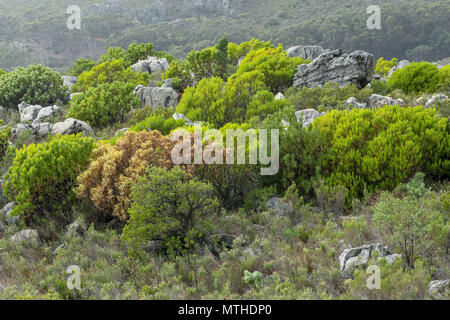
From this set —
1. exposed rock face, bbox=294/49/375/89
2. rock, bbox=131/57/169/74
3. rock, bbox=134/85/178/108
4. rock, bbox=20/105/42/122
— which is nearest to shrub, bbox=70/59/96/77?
rock, bbox=131/57/169/74

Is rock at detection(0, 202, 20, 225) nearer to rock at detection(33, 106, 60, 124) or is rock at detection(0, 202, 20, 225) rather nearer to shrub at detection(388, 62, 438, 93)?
rock at detection(33, 106, 60, 124)

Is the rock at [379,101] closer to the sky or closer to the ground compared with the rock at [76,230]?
closer to the sky

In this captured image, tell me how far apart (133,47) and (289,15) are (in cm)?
9053

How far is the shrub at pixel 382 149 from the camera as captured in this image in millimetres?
7156

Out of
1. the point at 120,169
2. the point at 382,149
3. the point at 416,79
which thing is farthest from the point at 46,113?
the point at 416,79

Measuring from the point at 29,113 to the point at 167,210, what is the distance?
41.0 feet

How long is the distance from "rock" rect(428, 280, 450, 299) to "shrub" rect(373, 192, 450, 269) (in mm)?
511

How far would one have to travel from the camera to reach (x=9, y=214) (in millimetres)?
7297

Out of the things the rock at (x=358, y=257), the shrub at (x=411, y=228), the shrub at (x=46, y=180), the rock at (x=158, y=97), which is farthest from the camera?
the rock at (x=158, y=97)

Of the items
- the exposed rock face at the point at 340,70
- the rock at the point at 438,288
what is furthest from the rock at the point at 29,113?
the rock at the point at 438,288

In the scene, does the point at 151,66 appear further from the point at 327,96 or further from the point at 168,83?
the point at 327,96

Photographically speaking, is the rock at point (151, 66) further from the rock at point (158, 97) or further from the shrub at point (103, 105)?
the shrub at point (103, 105)

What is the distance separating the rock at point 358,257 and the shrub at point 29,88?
17.5m

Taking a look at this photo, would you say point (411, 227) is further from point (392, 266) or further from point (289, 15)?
point (289, 15)
